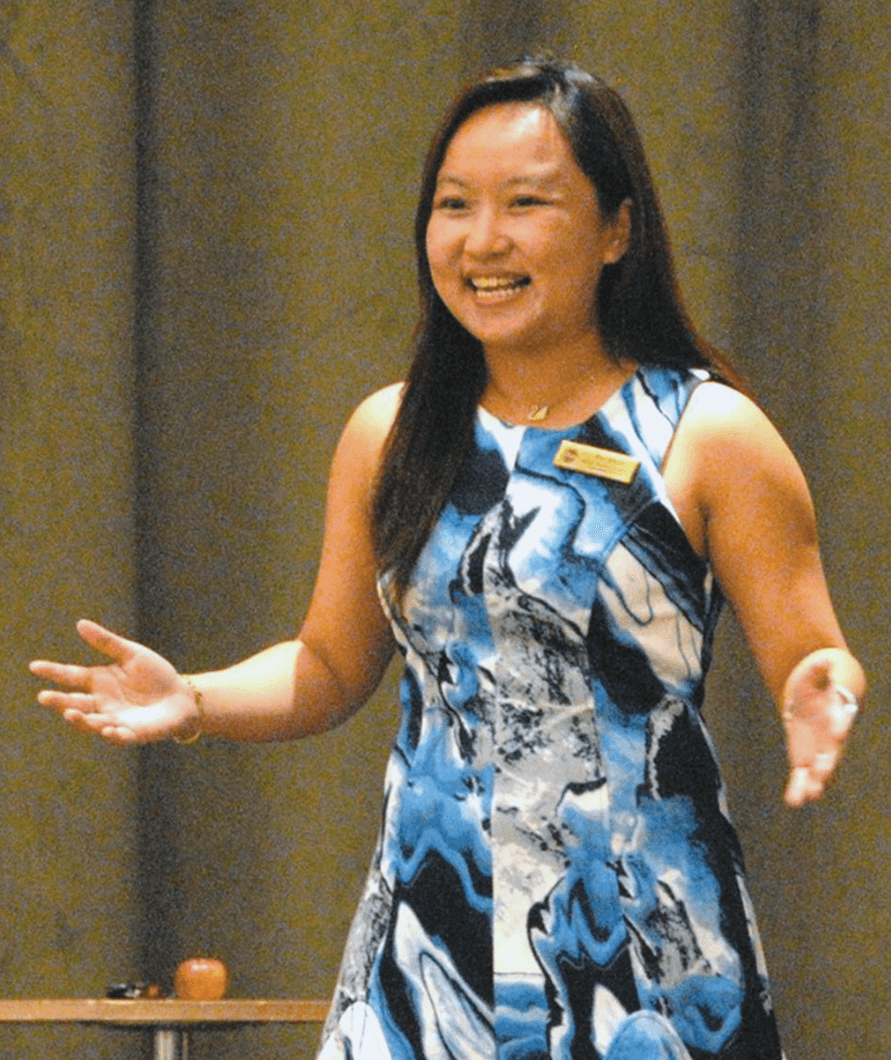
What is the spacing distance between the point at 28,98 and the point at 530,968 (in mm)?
1718

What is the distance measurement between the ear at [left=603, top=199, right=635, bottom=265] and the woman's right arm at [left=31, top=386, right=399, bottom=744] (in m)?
0.25

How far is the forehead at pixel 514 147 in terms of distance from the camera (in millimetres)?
1808

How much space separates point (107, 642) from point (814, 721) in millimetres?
626

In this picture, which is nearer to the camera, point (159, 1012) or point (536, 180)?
point (536, 180)

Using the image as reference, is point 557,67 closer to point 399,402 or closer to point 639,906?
point 399,402

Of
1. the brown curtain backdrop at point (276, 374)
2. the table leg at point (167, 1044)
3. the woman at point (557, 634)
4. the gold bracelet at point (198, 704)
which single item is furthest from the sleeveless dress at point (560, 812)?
the brown curtain backdrop at point (276, 374)

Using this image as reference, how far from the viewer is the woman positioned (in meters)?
1.66

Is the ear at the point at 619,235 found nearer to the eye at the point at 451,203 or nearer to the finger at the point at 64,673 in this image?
the eye at the point at 451,203

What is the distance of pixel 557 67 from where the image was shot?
1.87 meters

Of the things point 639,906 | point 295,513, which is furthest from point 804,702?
point 295,513

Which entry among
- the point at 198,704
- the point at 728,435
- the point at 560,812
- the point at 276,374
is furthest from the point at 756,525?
the point at 276,374

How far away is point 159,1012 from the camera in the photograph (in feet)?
7.45

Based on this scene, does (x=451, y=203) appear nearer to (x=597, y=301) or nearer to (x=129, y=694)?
(x=597, y=301)

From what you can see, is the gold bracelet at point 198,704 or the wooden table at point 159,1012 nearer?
the gold bracelet at point 198,704
